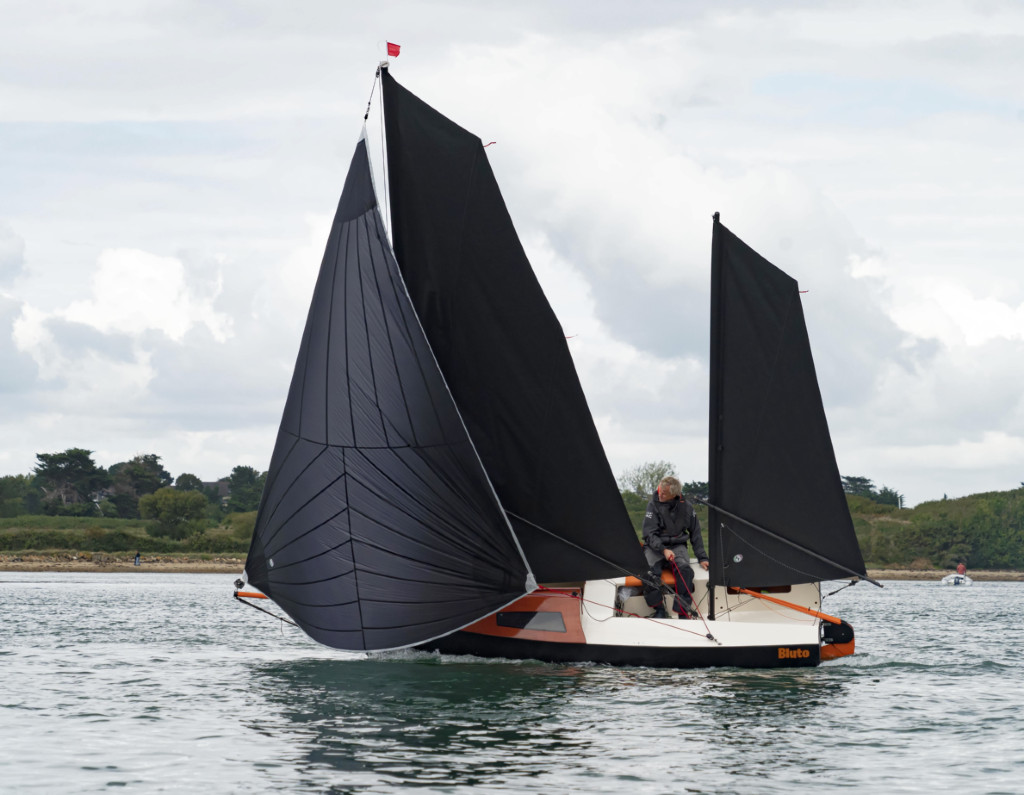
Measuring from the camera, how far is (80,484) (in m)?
146

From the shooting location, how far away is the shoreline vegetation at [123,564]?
99.4m

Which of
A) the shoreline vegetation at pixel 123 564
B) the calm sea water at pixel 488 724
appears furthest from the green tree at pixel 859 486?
the calm sea water at pixel 488 724

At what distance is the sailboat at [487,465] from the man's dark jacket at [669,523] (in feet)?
1.46

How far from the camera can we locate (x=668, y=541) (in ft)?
73.0

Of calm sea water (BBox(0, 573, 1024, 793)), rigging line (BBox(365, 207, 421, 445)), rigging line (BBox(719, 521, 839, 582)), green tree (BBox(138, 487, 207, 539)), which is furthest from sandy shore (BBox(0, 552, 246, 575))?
rigging line (BBox(365, 207, 421, 445))

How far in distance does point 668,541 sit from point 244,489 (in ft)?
451

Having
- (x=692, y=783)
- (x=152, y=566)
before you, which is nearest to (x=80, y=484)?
(x=152, y=566)

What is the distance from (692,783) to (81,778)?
6.44 metres

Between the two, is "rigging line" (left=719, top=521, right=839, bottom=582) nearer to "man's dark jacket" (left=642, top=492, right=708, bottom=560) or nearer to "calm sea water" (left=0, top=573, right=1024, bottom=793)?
"man's dark jacket" (left=642, top=492, right=708, bottom=560)

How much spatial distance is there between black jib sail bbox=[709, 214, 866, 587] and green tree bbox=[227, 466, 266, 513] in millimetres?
119413

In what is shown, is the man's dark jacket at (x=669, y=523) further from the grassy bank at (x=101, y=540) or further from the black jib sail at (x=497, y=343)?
the grassy bank at (x=101, y=540)

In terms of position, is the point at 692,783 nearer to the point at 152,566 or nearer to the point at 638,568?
the point at 638,568

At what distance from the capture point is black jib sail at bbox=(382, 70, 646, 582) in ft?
72.8

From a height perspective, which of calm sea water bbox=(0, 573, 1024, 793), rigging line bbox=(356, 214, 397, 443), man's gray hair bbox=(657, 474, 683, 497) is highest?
rigging line bbox=(356, 214, 397, 443)
